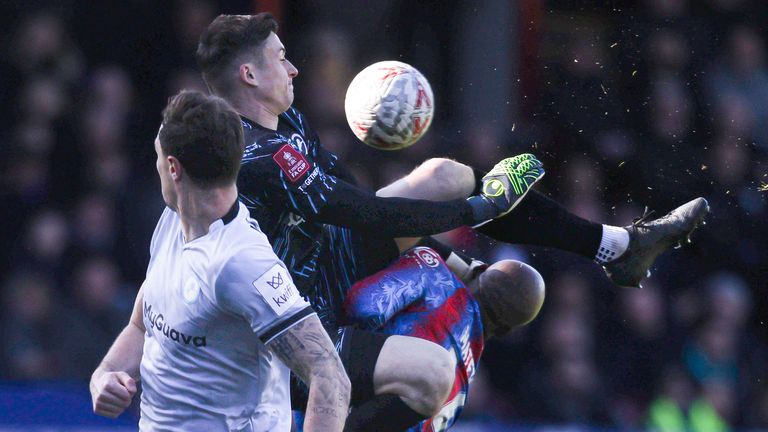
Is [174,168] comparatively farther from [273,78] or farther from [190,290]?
[273,78]

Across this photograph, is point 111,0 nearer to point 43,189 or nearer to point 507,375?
point 43,189

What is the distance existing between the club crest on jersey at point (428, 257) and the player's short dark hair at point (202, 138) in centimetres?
160

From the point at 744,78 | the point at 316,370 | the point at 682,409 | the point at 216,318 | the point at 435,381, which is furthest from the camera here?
the point at 744,78

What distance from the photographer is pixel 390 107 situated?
5.05 m

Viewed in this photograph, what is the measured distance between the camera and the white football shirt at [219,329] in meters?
3.50

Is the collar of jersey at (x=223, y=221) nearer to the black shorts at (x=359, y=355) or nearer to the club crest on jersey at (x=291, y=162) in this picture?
the club crest on jersey at (x=291, y=162)

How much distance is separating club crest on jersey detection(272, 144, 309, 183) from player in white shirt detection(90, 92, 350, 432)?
0.75 metres

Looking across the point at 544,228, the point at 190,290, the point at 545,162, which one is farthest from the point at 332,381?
the point at 545,162

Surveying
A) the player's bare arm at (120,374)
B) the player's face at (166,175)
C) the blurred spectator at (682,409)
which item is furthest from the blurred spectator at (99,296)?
the player's face at (166,175)

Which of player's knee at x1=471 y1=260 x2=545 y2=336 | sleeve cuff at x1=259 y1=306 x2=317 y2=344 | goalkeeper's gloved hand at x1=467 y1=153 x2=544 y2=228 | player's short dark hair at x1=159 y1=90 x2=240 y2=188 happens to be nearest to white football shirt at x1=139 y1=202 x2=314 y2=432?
sleeve cuff at x1=259 y1=306 x2=317 y2=344

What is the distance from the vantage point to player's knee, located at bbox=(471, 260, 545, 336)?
205 inches

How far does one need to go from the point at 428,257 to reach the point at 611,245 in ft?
2.53

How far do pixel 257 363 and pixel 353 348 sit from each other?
3.32 feet

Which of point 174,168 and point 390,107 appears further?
point 390,107
